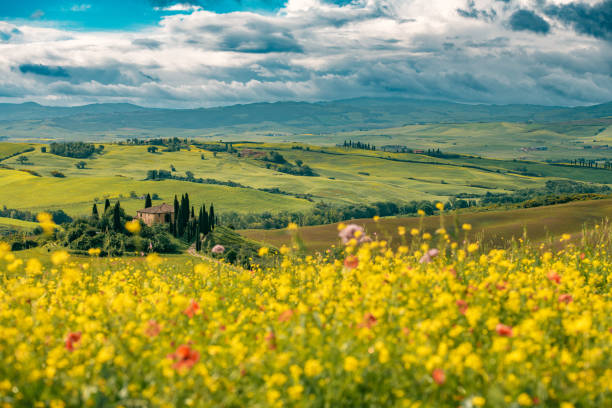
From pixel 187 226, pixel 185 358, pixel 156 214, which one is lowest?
pixel 156 214

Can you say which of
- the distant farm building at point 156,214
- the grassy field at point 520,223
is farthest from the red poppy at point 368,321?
the distant farm building at point 156,214

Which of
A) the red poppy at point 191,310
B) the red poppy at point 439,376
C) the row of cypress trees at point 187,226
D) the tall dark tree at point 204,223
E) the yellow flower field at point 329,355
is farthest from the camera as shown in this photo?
the row of cypress trees at point 187,226

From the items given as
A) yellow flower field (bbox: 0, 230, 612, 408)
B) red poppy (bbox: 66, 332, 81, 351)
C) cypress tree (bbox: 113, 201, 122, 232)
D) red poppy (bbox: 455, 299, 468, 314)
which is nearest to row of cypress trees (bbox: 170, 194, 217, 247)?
cypress tree (bbox: 113, 201, 122, 232)

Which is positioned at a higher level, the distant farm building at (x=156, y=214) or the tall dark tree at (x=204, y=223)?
the tall dark tree at (x=204, y=223)

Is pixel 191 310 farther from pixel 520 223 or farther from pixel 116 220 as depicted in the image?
pixel 520 223

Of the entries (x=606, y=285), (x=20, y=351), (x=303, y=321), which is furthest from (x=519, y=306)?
(x=20, y=351)

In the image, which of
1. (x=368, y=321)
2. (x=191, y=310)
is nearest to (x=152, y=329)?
(x=191, y=310)

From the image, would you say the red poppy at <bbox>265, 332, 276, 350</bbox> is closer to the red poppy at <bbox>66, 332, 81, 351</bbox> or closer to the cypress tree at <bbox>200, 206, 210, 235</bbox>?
the red poppy at <bbox>66, 332, 81, 351</bbox>

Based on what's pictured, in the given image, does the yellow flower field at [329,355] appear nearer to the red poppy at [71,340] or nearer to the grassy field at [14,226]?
the red poppy at [71,340]

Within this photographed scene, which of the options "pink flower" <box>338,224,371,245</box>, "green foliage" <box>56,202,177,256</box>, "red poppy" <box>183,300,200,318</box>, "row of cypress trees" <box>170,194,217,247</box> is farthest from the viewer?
"row of cypress trees" <box>170,194,217,247</box>

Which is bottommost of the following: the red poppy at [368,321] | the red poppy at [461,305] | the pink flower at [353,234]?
the red poppy at [368,321]

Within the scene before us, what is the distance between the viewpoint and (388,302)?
977 cm

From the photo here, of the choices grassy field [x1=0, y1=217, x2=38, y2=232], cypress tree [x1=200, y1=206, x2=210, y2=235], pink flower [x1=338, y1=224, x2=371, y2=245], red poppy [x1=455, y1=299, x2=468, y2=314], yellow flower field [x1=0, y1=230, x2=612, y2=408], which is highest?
pink flower [x1=338, y1=224, x2=371, y2=245]

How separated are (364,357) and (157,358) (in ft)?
10.2
